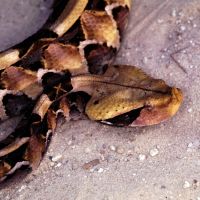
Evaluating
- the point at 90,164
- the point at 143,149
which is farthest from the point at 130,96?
the point at 90,164

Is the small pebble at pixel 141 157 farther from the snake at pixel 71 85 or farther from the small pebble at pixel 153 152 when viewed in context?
the snake at pixel 71 85

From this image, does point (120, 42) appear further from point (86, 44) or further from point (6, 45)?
point (6, 45)

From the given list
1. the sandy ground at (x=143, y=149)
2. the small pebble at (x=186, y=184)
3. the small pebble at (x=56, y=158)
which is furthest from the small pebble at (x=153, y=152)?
the small pebble at (x=56, y=158)

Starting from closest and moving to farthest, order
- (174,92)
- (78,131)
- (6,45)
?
(174,92)
(78,131)
(6,45)

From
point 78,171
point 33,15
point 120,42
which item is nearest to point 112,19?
point 120,42

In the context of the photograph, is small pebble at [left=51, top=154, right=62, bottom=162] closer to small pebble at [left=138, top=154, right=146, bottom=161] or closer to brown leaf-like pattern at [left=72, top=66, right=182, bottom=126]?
brown leaf-like pattern at [left=72, top=66, right=182, bottom=126]

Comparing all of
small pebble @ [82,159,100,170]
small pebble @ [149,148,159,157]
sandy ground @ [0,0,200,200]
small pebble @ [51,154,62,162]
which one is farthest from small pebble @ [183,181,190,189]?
small pebble @ [51,154,62,162]
